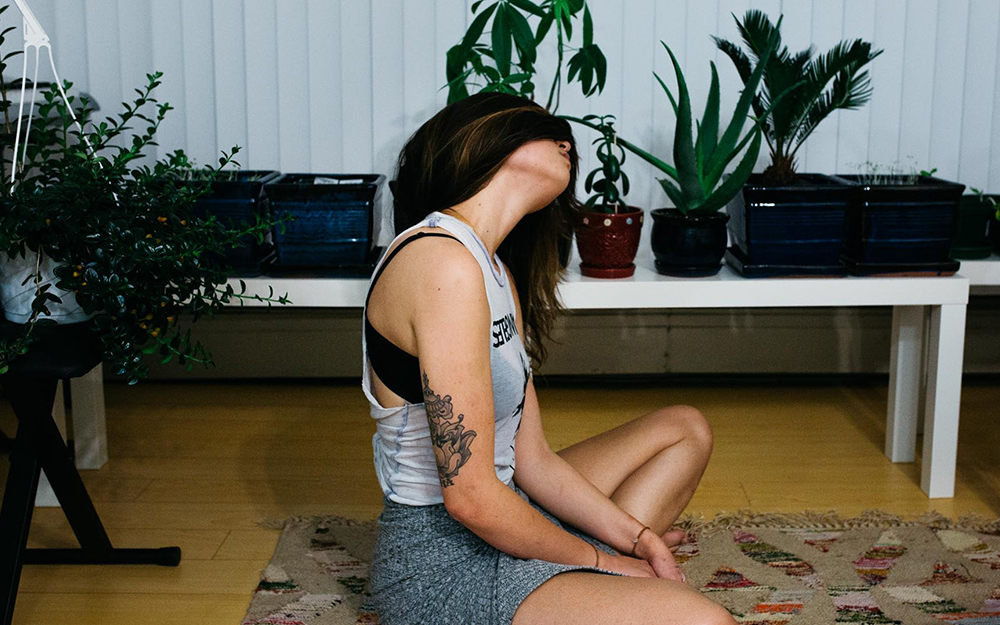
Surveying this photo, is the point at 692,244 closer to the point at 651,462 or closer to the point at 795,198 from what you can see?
the point at 795,198

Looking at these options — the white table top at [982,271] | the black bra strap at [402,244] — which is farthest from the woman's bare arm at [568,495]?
the white table top at [982,271]

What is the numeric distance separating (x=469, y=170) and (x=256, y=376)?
200 centimetres

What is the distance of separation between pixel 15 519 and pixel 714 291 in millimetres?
1529

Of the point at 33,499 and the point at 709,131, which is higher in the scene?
the point at 709,131

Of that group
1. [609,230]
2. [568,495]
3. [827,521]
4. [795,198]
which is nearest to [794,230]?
[795,198]

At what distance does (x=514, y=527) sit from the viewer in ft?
4.72

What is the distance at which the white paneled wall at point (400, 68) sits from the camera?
3.04 meters

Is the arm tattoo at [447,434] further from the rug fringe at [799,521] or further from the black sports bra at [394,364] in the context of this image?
the rug fringe at [799,521]

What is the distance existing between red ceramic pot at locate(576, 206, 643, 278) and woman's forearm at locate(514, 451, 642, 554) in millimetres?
837

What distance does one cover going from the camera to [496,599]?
4.70 feet

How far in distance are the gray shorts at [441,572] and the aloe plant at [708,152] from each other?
1.15 meters

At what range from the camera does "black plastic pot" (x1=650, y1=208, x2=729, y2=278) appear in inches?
97.7

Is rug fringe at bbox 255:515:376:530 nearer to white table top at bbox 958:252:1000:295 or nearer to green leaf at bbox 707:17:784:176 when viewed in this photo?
green leaf at bbox 707:17:784:176

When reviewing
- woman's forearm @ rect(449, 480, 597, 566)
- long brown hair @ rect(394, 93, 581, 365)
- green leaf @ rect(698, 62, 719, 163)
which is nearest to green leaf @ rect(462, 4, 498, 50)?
green leaf @ rect(698, 62, 719, 163)
